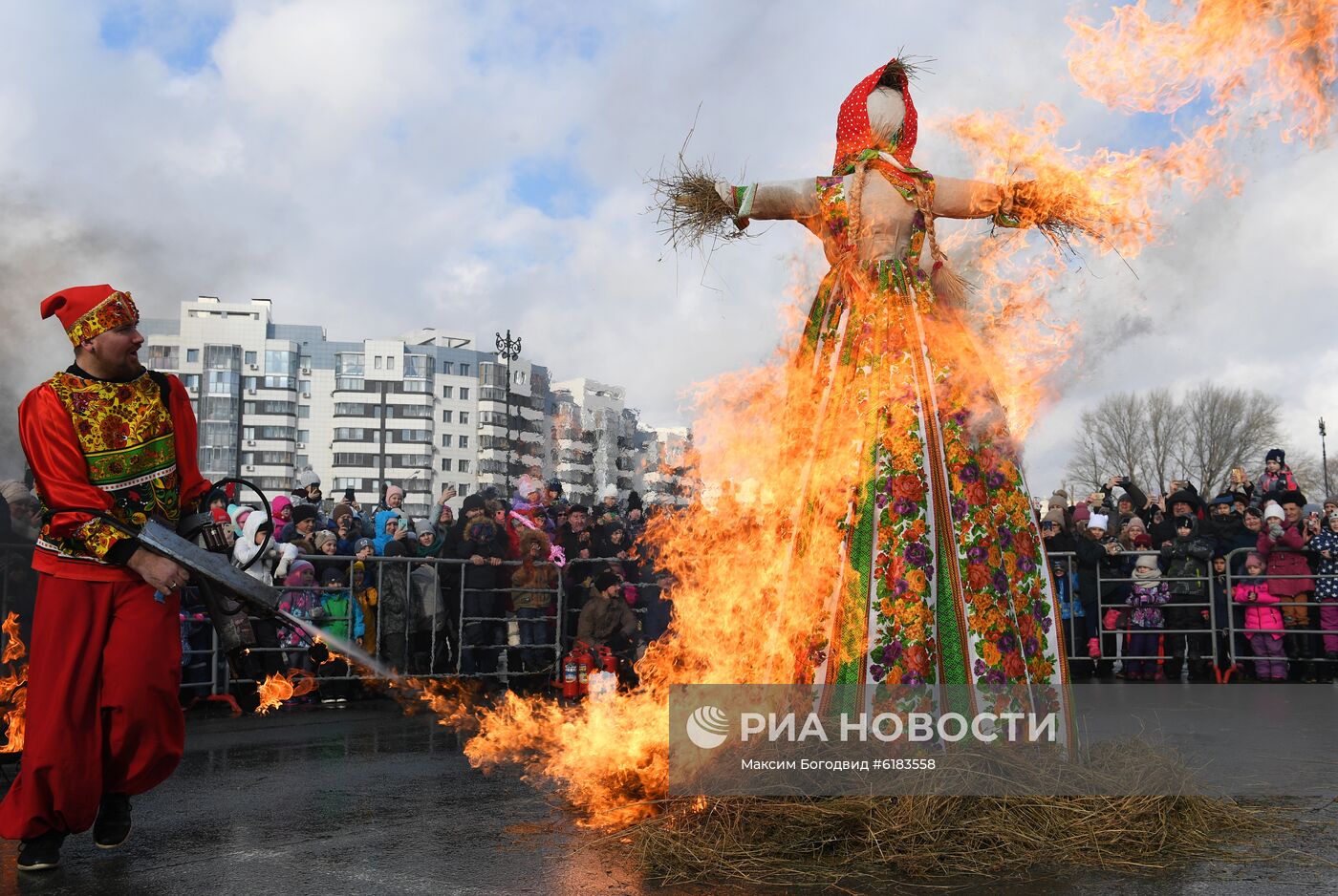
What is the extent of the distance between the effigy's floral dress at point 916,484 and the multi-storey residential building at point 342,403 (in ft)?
343

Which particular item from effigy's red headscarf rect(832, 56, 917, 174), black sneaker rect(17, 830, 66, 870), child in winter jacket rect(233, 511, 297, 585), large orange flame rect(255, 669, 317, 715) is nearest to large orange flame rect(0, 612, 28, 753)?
black sneaker rect(17, 830, 66, 870)

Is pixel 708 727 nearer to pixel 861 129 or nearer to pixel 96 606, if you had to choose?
pixel 96 606

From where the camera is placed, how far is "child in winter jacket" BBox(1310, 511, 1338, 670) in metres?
12.2

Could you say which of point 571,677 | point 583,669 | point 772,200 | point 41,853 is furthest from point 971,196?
point 571,677

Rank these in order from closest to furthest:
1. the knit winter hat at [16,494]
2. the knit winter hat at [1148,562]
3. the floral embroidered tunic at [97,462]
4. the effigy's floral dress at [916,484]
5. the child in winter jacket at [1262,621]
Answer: the floral embroidered tunic at [97,462]
the effigy's floral dress at [916,484]
the knit winter hat at [16,494]
the child in winter jacket at [1262,621]
the knit winter hat at [1148,562]

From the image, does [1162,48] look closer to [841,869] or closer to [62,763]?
[841,869]

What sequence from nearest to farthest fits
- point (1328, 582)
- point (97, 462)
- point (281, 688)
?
point (97, 462) → point (281, 688) → point (1328, 582)

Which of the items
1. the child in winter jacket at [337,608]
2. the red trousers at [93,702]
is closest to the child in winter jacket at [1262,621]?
the child in winter jacket at [337,608]

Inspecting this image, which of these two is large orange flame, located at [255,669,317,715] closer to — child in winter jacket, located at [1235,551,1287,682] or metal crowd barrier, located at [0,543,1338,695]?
metal crowd barrier, located at [0,543,1338,695]

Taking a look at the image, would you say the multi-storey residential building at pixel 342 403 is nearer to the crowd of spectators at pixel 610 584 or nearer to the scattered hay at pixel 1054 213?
the crowd of spectators at pixel 610 584

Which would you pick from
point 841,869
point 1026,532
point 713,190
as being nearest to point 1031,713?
point 1026,532

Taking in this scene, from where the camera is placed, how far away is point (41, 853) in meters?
4.05

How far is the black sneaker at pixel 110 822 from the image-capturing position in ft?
14.1

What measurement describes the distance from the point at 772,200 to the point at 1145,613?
9714 mm
